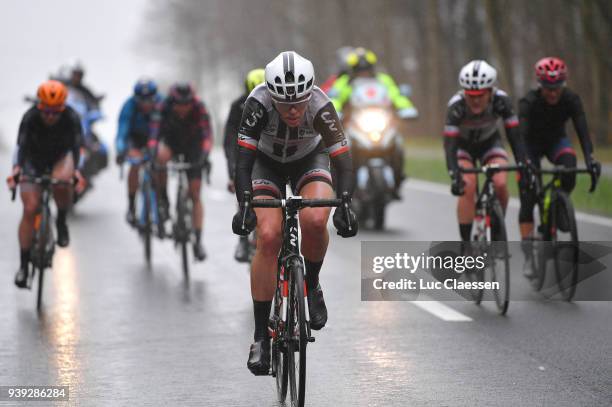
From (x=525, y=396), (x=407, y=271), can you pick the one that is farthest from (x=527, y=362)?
(x=407, y=271)

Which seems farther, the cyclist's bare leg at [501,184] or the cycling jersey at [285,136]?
the cyclist's bare leg at [501,184]

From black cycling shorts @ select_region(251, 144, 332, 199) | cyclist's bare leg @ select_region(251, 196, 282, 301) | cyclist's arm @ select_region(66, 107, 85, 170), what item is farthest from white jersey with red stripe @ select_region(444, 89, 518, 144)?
cyclist's bare leg @ select_region(251, 196, 282, 301)

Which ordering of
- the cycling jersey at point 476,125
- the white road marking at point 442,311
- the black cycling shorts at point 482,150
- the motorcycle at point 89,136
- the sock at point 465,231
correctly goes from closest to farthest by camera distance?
the white road marking at point 442,311, the cycling jersey at point 476,125, the sock at point 465,231, the black cycling shorts at point 482,150, the motorcycle at point 89,136

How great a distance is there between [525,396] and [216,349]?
2363 mm

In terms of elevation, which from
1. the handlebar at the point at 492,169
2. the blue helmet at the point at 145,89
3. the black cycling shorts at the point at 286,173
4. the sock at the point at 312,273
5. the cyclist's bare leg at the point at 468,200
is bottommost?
the sock at the point at 312,273

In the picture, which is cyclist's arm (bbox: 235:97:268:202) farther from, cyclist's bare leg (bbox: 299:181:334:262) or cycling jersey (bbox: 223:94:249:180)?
cycling jersey (bbox: 223:94:249:180)

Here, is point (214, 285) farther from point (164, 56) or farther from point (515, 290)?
point (164, 56)

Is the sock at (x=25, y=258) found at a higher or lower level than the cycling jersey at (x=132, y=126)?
lower

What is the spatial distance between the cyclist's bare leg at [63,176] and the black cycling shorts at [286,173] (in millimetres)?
3721

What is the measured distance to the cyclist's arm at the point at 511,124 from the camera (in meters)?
10.1

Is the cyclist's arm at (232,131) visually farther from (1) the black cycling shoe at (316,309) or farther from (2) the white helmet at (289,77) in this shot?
(2) the white helmet at (289,77)

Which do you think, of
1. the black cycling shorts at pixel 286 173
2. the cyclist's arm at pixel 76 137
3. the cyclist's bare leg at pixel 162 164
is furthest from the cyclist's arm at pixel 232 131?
the black cycling shorts at pixel 286 173

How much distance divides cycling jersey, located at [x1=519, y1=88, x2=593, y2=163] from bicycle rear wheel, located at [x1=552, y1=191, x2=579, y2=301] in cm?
48

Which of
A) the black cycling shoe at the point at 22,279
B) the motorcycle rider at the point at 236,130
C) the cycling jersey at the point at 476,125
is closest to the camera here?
the cycling jersey at the point at 476,125
